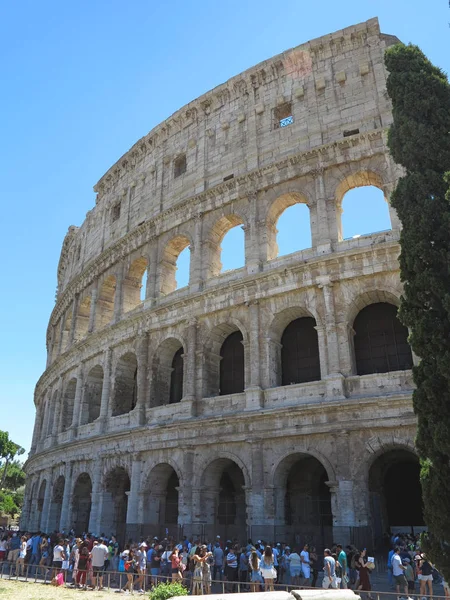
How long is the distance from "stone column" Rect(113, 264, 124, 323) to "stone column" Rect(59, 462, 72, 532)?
6679mm

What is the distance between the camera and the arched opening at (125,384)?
2091 cm

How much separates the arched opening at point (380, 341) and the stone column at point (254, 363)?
10.2ft

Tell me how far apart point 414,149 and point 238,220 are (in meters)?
9.40

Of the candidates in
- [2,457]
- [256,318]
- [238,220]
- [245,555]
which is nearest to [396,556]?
[245,555]

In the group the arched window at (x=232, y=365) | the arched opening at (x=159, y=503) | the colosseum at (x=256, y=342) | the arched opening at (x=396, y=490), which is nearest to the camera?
the colosseum at (x=256, y=342)

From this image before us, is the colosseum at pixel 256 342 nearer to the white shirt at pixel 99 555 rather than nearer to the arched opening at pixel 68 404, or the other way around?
the arched opening at pixel 68 404

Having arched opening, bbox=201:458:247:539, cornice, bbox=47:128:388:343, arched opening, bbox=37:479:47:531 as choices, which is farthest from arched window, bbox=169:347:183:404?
arched opening, bbox=37:479:47:531

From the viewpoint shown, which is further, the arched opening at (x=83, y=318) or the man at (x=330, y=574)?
the arched opening at (x=83, y=318)

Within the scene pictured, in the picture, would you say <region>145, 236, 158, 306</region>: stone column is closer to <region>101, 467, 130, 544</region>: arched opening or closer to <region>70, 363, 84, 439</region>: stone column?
<region>70, 363, 84, 439</region>: stone column

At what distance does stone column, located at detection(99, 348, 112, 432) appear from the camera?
20470mm

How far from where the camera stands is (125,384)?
2125 cm

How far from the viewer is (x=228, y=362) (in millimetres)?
18547

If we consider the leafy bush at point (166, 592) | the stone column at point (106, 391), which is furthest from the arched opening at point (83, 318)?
the leafy bush at point (166, 592)

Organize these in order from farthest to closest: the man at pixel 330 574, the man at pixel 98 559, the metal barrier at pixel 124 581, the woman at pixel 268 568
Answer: the man at pixel 98 559
the metal barrier at pixel 124 581
the woman at pixel 268 568
the man at pixel 330 574
